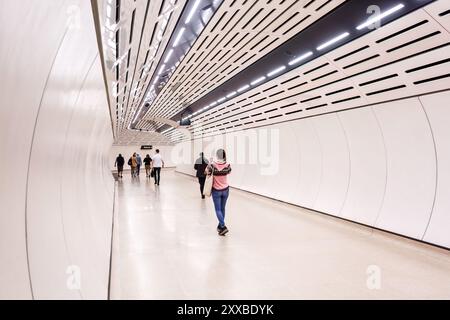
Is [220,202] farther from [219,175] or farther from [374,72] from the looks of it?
[374,72]

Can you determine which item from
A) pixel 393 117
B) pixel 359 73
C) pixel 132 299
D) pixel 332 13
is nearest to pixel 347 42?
pixel 332 13

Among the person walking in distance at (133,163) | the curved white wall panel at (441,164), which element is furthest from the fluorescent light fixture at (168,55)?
the person walking in distance at (133,163)

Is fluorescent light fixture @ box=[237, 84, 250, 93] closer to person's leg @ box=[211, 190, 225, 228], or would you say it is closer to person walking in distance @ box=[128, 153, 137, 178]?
person's leg @ box=[211, 190, 225, 228]

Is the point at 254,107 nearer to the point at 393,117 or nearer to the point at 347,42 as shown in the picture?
the point at 393,117

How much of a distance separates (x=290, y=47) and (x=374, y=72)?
160 cm

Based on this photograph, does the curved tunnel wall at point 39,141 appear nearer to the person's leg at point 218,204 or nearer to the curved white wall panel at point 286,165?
the person's leg at point 218,204

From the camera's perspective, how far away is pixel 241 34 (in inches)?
219

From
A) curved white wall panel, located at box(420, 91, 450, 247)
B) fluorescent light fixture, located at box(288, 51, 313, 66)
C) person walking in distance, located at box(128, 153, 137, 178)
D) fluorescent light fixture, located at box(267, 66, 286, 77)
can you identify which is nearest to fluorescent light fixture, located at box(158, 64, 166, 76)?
fluorescent light fixture, located at box(267, 66, 286, 77)

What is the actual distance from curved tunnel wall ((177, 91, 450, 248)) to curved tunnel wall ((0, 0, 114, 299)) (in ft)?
18.1

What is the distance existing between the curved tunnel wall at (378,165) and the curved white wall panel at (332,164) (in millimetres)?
22

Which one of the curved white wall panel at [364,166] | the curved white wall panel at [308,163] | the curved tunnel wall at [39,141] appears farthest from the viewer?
the curved white wall panel at [308,163]

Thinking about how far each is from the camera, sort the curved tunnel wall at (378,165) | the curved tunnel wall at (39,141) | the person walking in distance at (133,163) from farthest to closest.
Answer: the person walking in distance at (133,163)
the curved tunnel wall at (378,165)
the curved tunnel wall at (39,141)

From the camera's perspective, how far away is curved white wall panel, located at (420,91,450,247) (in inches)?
202

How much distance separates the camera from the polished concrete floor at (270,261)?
3688mm
